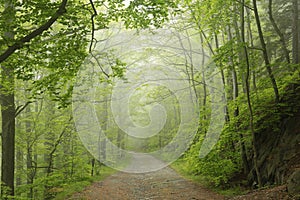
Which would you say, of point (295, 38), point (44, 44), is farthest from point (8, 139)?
point (295, 38)

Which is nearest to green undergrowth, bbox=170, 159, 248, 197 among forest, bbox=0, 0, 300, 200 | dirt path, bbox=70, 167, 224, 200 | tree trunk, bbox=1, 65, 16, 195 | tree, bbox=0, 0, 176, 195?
forest, bbox=0, 0, 300, 200

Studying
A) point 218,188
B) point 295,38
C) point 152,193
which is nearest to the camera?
point 295,38

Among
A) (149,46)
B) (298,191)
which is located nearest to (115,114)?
(149,46)

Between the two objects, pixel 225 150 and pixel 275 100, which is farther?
pixel 225 150

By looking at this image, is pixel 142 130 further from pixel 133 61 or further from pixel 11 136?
pixel 11 136

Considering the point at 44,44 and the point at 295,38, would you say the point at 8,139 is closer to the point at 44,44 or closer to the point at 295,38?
the point at 44,44

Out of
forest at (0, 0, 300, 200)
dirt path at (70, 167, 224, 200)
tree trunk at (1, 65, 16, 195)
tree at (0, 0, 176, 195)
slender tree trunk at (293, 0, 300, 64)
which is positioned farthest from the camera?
dirt path at (70, 167, 224, 200)

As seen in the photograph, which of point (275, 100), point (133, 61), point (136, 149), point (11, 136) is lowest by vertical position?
point (136, 149)

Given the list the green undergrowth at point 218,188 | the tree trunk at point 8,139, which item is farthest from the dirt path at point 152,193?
the tree trunk at point 8,139

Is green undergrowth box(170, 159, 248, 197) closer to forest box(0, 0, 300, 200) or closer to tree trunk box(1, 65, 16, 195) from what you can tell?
forest box(0, 0, 300, 200)

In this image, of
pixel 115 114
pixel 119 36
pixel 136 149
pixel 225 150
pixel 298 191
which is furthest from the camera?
pixel 136 149

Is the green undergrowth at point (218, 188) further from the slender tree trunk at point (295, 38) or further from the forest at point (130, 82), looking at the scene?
the slender tree trunk at point (295, 38)

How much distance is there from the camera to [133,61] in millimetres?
22250

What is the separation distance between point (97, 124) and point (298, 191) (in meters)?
15.4
